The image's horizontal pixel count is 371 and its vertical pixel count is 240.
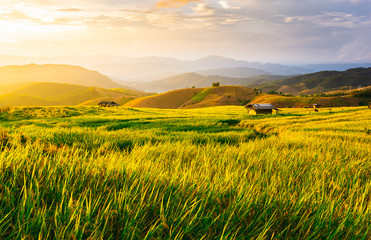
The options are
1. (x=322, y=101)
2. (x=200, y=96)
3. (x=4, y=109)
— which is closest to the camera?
(x=4, y=109)

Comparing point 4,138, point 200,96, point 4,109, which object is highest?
point 200,96

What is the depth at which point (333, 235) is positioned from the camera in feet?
6.69

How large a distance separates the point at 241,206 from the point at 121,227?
130 cm

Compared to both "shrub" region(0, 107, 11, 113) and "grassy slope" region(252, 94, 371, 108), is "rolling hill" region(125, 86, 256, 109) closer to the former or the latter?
"grassy slope" region(252, 94, 371, 108)

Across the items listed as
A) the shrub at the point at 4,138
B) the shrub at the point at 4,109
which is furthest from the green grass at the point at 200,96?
the shrub at the point at 4,138

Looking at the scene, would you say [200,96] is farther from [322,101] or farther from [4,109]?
[4,109]

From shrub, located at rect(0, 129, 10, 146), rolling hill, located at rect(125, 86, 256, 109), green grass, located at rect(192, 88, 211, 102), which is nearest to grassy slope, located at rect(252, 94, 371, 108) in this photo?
rolling hill, located at rect(125, 86, 256, 109)

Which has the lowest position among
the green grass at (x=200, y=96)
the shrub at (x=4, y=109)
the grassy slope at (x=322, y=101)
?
the grassy slope at (x=322, y=101)

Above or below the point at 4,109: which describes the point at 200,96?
above

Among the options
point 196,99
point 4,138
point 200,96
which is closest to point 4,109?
point 4,138

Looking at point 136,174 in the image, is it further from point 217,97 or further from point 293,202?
point 217,97

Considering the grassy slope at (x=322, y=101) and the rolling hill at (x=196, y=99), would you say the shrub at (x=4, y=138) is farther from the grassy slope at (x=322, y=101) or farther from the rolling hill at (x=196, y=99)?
the rolling hill at (x=196, y=99)

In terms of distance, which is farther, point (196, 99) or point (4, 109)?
point (196, 99)

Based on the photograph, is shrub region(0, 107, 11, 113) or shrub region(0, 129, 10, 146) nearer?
shrub region(0, 129, 10, 146)
